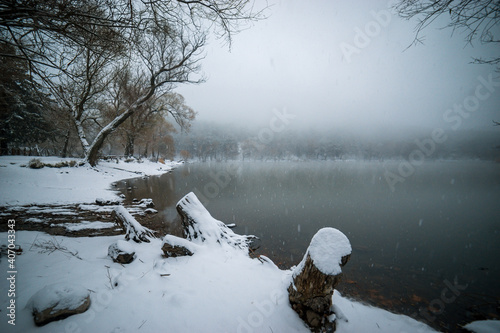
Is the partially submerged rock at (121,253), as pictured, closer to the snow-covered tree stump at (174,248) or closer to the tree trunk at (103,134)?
the snow-covered tree stump at (174,248)

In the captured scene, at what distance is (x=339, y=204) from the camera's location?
42.7ft

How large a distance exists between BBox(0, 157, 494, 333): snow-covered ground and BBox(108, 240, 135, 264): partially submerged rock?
3.7 inches

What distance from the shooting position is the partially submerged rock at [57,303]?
1.90 m

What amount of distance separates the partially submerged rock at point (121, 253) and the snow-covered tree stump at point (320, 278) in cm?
303

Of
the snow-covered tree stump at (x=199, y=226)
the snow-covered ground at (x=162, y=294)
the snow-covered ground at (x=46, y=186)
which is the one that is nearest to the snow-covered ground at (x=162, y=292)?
the snow-covered ground at (x=162, y=294)

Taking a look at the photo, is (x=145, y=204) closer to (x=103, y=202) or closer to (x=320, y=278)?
(x=103, y=202)

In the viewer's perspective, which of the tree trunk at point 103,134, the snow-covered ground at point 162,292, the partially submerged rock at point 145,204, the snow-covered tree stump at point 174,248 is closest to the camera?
the snow-covered ground at point 162,292

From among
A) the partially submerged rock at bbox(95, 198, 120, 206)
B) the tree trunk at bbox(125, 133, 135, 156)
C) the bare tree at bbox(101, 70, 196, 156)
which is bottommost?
the partially submerged rock at bbox(95, 198, 120, 206)

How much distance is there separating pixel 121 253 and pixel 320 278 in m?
3.50

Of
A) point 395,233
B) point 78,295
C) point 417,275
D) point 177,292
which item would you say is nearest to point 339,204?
point 395,233

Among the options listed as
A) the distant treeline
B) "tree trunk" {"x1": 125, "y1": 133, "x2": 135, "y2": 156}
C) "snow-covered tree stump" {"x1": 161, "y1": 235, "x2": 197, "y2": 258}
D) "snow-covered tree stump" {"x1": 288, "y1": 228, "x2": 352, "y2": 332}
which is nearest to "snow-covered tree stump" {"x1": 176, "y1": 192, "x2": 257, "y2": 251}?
"snow-covered tree stump" {"x1": 161, "y1": 235, "x2": 197, "y2": 258}

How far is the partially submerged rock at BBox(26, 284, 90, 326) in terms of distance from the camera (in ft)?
6.25

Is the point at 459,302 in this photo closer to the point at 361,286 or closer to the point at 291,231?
the point at 361,286

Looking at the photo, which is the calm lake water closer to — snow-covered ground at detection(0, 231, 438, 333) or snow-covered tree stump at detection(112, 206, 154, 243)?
snow-covered ground at detection(0, 231, 438, 333)
